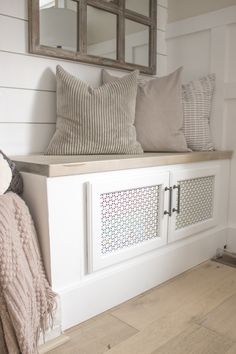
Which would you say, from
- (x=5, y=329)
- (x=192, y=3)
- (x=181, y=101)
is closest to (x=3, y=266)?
(x=5, y=329)

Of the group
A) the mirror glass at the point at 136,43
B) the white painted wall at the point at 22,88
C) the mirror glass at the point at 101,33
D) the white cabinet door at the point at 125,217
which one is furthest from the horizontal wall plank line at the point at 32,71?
the white cabinet door at the point at 125,217

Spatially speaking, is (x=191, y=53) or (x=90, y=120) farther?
(x=191, y=53)

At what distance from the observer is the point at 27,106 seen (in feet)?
4.66

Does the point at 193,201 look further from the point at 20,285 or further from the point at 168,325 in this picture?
the point at 20,285

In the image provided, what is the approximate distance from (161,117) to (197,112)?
0.74 feet

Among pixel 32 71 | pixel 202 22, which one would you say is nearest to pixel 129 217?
pixel 32 71

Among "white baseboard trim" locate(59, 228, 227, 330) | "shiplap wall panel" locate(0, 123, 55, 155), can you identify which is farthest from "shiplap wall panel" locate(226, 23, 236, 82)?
"shiplap wall panel" locate(0, 123, 55, 155)

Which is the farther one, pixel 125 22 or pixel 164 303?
pixel 125 22

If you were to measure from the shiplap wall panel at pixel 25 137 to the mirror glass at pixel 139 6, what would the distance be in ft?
2.66

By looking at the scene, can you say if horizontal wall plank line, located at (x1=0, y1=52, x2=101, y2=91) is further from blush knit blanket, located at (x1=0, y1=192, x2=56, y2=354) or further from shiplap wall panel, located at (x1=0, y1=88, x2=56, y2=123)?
blush knit blanket, located at (x1=0, y1=192, x2=56, y2=354)

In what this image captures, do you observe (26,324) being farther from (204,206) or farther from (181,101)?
(181,101)

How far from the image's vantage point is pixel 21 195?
3.60 ft

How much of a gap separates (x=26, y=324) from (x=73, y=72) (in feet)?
3.68

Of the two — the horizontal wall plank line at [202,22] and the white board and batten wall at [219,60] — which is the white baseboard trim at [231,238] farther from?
the horizontal wall plank line at [202,22]
